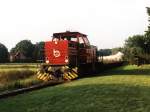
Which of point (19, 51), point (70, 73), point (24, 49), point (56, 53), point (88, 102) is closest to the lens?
point (88, 102)

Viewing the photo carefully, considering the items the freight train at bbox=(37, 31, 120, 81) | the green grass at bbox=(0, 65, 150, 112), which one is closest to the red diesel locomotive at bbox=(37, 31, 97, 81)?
the freight train at bbox=(37, 31, 120, 81)

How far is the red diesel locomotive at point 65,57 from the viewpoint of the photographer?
76.2 ft

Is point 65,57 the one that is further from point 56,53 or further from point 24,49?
point 24,49

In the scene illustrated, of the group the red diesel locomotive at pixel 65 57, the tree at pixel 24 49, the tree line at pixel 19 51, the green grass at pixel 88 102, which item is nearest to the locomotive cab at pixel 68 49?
the red diesel locomotive at pixel 65 57

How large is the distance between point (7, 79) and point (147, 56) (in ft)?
85.8

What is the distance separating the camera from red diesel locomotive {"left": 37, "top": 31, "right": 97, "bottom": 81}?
2323 cm

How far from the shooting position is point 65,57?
23.5 metres

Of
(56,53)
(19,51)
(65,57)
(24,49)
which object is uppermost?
(24,49)

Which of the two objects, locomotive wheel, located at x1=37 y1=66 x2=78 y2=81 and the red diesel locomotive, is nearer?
locomotive wheel, located at x1=37 y1=66 x2=78 y2=81

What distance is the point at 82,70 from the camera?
24516mm

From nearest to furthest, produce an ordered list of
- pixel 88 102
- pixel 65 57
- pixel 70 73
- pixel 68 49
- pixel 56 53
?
1. pixel 88 102
2. pixel 70 73
3. pixel 68 49
4. pixel 65 57
5. pixel 56 53

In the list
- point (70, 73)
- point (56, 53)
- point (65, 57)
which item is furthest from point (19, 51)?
point (70, 73)

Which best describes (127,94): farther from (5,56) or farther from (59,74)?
(5,56)

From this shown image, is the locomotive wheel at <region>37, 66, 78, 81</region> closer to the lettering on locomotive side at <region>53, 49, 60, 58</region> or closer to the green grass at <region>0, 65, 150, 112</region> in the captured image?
the lettering on locomotive side at <region>53, 49, 60, 58</region>
